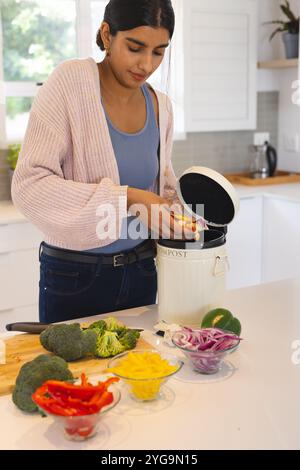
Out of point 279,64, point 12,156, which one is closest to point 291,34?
point 279,64

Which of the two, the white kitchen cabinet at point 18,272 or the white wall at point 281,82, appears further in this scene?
the white wall at point 281,82

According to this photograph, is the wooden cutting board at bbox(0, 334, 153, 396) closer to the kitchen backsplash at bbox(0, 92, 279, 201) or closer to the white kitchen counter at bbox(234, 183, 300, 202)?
the white kitchen counter at bbox(234, 183, 300, 202)

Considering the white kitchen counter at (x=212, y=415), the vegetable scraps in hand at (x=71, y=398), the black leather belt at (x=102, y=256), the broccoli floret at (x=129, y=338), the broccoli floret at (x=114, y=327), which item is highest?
the black leather belt at (x=102, y=256)

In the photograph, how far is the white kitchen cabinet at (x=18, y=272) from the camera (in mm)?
2724

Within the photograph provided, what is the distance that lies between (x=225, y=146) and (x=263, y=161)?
26 cm

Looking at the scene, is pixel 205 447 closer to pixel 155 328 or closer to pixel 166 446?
pixel 166 446

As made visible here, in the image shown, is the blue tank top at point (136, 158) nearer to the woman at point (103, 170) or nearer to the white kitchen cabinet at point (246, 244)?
the woman at point (103, 170)

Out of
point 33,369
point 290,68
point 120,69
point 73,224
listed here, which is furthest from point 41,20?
point 33,369

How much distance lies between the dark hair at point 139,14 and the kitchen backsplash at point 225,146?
2.17 m

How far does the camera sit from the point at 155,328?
4.64 ft

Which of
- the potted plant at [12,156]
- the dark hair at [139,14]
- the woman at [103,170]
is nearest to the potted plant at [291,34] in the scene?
the potted plant at [12,156]

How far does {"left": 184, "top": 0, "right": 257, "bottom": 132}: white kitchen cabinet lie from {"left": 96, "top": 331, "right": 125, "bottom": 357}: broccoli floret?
236 cm

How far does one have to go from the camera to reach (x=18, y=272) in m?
2.76
